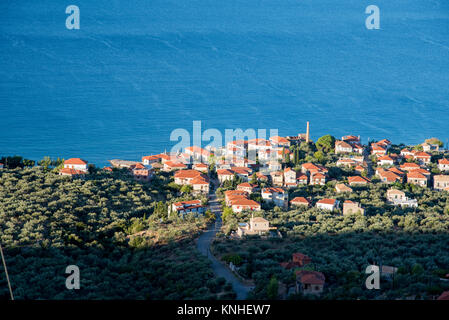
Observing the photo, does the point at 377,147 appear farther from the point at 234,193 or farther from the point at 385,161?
the point at 234,193

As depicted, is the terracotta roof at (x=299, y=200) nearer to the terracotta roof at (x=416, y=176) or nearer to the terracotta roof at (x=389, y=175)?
the terracotta roof at (x=389, y=175)

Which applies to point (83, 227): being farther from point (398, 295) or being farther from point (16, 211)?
point (398, 295)

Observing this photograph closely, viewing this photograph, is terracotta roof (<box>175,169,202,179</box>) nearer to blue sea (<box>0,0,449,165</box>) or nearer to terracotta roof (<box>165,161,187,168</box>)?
terracotta roof (<box>165,161,187,168</box>)

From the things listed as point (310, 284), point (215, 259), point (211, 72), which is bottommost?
point (215, 259)

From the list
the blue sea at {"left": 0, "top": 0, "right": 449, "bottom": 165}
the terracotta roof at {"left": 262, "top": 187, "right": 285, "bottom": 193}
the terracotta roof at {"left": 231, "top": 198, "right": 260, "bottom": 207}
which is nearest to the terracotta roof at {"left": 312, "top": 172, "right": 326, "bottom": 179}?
the terracotta roof at {"left": 262, "top": 187, "right": 285, "bottom": 193}

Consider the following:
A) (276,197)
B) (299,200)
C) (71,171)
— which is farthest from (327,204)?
(71,171)
